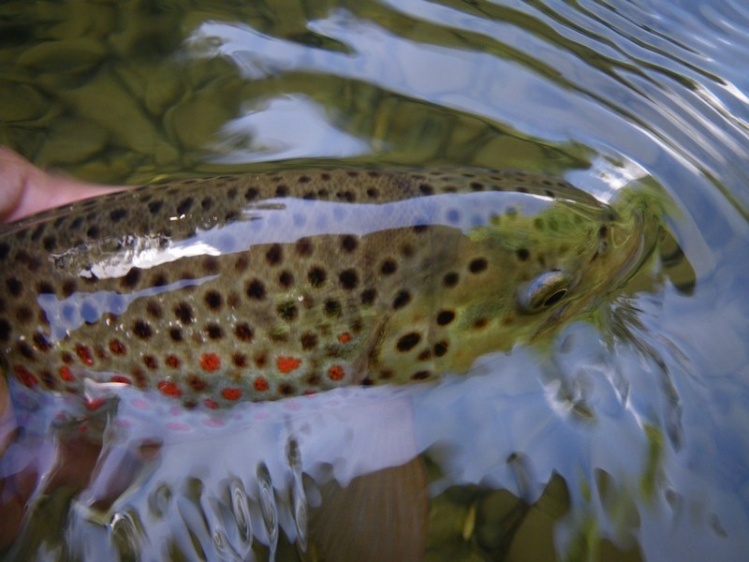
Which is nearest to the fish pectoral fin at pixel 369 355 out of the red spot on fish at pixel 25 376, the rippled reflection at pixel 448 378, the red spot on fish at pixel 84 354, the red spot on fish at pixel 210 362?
the rippled reflection at pixel 448 378

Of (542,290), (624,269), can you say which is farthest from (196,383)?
(624,269)

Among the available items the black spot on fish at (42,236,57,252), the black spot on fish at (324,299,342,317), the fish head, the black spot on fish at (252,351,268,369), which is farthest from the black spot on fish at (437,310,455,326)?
the black spot on fish at (42,236,57,252)

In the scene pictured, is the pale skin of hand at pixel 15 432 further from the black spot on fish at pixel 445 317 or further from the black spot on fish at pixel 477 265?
the black spot on fish at pixel 477 265

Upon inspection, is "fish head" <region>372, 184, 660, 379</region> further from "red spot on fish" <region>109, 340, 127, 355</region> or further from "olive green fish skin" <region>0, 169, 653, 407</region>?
"red spot on fish" <region>109, 340, 127, 355</region>

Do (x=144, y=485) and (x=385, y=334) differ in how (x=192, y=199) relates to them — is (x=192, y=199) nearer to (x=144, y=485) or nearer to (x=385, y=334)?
(x=385, y=334)

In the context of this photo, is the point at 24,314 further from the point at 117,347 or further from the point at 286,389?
the point at 286,389
